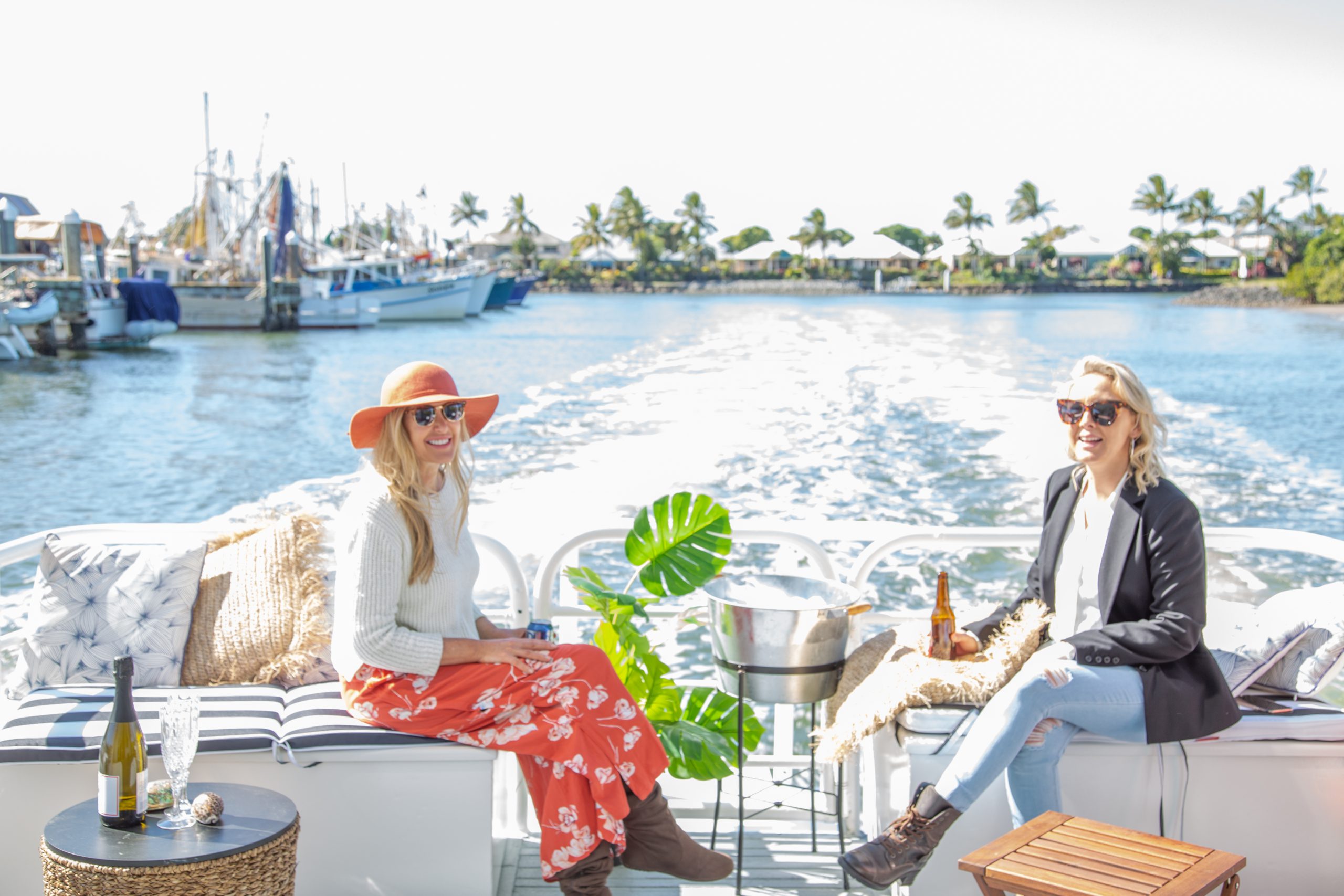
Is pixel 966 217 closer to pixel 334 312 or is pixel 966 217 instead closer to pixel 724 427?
pixel 334 312

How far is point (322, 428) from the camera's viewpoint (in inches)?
969

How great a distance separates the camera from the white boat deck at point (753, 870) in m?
2.78

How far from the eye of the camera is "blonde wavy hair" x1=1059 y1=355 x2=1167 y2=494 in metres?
2.52

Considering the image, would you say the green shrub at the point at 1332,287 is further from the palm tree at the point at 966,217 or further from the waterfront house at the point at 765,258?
the waterfront house at the point at 765,258

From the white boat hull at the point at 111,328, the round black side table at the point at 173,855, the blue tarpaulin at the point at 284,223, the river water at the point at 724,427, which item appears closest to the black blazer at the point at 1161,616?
the river water at the point at 724,427

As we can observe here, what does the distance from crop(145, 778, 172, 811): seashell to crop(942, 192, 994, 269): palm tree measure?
3664 inches

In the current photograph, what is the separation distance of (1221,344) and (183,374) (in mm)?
34468

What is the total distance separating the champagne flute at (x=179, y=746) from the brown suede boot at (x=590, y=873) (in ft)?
2.51

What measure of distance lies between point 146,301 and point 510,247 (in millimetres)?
62373

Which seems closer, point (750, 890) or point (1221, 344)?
point (750, 890)

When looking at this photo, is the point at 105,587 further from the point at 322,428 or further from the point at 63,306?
the point at 63,306

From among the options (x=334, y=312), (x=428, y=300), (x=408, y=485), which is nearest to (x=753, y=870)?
(x=408, y=485)

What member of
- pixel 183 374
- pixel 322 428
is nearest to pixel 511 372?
pixel 322 428

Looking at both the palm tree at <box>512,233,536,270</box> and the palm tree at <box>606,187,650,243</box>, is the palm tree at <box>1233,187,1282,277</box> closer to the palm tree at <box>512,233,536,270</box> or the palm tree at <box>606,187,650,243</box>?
the palm tree at <box>606,187,650,243</box>
